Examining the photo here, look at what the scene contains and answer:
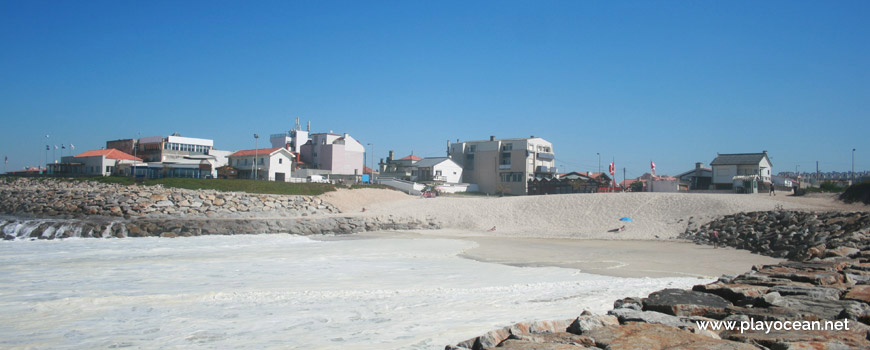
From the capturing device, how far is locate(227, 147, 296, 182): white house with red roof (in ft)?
189

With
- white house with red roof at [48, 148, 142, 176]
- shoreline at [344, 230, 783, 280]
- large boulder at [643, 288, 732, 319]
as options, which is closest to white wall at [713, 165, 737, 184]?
shoreline at [344, 230, 783, 280]

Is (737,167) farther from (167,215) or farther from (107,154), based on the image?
(107,154)

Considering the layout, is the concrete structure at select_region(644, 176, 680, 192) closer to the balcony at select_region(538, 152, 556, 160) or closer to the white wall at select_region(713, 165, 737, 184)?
the white wall at select_region(713, 165, 737, 184)

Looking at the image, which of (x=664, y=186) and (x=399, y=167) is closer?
(x=664, y=186)

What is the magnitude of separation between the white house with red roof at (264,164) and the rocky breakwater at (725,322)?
174ft

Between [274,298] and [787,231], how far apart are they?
23222 millimetres

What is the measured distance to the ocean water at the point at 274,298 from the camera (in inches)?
350

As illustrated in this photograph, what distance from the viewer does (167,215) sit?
3475cm

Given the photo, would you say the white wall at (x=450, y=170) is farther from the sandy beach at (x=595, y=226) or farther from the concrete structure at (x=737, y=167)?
the concrete structure at (x=737, y=167)

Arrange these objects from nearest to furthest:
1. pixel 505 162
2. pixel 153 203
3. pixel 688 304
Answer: pixel 688 304 < pixel 153 203 < pixel 505 162

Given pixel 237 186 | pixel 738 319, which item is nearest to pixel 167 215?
pixel 237 186

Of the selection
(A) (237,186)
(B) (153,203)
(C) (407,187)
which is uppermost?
(C) (407,187)

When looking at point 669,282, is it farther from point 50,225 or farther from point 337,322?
point 50,225

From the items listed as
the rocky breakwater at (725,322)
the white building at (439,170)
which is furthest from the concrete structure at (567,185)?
the rocky breakwater at (725,322)
